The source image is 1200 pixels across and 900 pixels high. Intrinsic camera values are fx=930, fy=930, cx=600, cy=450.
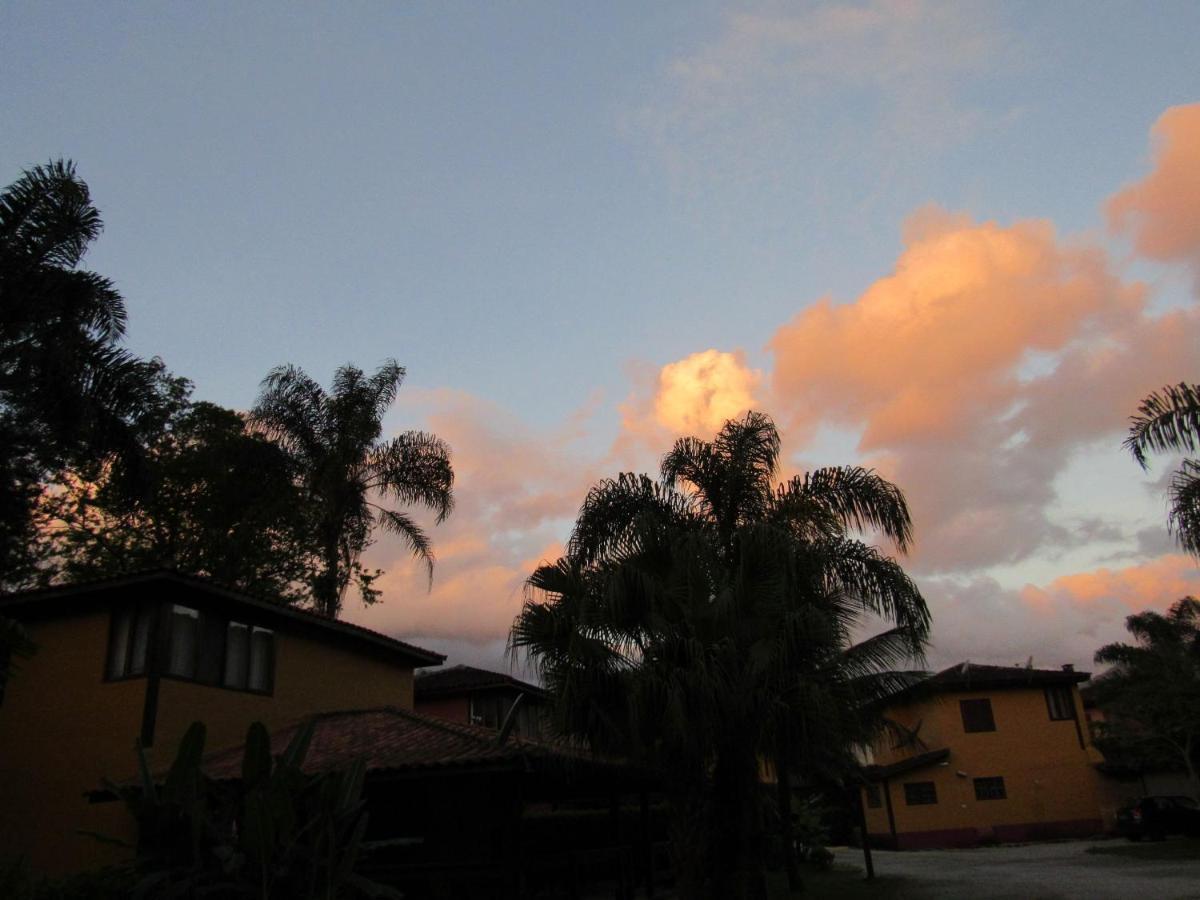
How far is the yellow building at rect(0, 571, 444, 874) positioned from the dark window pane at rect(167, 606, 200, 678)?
2cm

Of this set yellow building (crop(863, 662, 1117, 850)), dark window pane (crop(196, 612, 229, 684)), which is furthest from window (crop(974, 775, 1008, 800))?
dark window pane (crop(196, 612, 229, 684))

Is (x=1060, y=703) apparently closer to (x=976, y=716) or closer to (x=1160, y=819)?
(x=976, y=716)

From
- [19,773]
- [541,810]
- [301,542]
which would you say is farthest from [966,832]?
[19,773]

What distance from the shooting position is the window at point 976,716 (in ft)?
129

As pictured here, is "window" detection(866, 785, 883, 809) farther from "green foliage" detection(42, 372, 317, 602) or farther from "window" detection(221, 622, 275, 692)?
"window" detection(221, 622, 275, 692)

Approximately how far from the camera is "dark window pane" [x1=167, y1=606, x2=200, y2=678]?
16547 mm

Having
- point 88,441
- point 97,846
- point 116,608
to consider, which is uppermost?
point 88,441

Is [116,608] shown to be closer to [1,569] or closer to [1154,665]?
[1,569]

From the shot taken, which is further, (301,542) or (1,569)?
(301,542)

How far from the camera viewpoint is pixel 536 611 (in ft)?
44.6

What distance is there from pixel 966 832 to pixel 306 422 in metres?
31.0

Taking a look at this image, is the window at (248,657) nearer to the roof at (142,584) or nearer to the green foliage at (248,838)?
the roof at (142,584)

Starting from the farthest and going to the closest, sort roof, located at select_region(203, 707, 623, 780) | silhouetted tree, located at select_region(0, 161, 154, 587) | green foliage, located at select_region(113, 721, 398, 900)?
silhouetted tree, located at select_region(0, 161, 154, 587) < roof, located at select_region(203, 707, 623, 780) < green foliage, located at select_region(113, 721, 398, 900)

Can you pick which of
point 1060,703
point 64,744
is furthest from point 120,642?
point 1060,703
